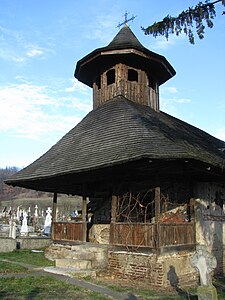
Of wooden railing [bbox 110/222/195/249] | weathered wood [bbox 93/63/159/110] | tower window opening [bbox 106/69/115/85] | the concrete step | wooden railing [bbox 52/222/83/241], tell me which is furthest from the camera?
tower window opening [bbox 106/69/115/85]

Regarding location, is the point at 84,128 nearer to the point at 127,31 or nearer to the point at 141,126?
the point at 141,126

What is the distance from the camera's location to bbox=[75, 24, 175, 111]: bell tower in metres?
13.6

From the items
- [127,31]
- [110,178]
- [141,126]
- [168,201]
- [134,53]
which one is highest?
[127,31]

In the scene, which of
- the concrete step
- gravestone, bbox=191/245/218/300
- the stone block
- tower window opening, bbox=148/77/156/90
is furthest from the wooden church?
the stone block

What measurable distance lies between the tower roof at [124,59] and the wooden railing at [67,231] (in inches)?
252

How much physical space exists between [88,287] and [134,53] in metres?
8.79

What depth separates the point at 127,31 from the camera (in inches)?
611

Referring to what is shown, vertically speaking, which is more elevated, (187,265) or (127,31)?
(127,31)

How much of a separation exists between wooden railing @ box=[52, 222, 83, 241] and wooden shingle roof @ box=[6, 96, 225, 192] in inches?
68.6

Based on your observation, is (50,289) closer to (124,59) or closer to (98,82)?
(124,59)

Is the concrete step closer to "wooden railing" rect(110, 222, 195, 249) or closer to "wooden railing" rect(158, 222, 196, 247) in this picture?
"wooden railing" rect(110, 222, 195, 249)

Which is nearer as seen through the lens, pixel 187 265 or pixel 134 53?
pixel 187 265

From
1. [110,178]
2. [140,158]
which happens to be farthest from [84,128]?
[140,158]

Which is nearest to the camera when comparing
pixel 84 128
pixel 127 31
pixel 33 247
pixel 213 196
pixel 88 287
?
pixel 88 287
